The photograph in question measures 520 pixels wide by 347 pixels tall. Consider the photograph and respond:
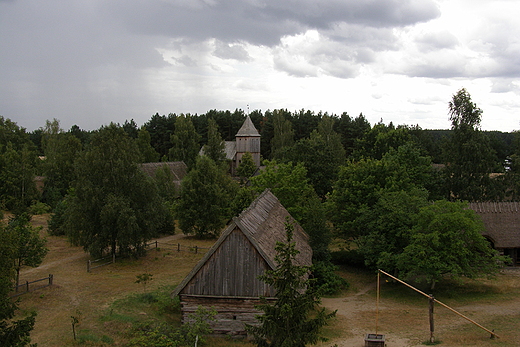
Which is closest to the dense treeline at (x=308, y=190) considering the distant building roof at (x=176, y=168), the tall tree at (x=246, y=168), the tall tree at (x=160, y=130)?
the distant building roof at (x=176, y=168)

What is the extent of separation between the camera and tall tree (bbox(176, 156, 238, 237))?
41312mm

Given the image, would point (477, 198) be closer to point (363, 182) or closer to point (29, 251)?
point (363, 182)

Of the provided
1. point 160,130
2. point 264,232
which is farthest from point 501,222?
point 160,130

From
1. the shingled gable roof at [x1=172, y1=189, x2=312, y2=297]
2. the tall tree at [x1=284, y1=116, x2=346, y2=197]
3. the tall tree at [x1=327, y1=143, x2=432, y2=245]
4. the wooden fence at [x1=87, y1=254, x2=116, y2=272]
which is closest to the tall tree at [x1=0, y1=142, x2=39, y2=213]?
the wooden fence at [x1=87, y1=254, x2=116, y2=272]

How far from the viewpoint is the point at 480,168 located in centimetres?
4119

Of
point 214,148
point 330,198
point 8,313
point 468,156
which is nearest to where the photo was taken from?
point 8,313

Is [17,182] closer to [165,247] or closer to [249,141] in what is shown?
[165,247]

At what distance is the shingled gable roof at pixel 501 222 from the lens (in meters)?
31.1

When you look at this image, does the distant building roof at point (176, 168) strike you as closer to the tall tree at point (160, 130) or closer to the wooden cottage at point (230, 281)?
the tall tree at point (160, 130)

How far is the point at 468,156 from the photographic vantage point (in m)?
41.4

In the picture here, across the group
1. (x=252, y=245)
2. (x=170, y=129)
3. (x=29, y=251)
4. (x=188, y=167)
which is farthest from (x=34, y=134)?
(x=252, y=245)

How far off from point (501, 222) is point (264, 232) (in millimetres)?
19867

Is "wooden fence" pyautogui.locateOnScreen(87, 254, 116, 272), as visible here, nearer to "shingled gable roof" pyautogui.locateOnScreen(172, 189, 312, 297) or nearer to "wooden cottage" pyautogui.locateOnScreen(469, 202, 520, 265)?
"shingled gable roof" pyautogui.locateOnScreen(172, 189, 312, 297)

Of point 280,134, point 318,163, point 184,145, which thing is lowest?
point 318,163
